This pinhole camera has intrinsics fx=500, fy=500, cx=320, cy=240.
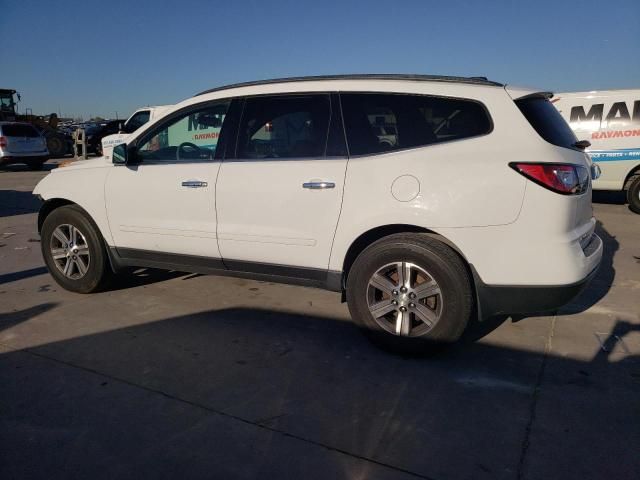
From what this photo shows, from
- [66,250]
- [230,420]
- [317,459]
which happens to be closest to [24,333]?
[66,250]

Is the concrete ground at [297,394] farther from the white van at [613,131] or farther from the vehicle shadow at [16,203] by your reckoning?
the vehicle shadow at [16,203]

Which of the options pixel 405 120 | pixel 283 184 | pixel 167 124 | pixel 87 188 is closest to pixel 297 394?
pixel 283 184

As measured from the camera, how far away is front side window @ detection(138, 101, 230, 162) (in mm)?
4014

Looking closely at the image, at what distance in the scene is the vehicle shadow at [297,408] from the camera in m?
2.31

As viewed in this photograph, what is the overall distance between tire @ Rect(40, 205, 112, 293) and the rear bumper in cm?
331

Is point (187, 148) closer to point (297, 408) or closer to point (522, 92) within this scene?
point (297, 408)

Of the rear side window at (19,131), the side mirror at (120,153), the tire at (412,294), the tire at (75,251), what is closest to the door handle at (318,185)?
the tire at (412,294)

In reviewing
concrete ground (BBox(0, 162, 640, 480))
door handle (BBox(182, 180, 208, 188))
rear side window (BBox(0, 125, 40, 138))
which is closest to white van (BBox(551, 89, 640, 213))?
concrete ground (BBox(0, 162, 640, 480))

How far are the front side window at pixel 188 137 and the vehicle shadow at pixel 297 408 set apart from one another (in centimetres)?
148

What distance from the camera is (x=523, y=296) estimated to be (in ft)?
9.98

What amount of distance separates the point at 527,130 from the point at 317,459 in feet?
7.29

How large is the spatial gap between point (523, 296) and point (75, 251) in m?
3.87

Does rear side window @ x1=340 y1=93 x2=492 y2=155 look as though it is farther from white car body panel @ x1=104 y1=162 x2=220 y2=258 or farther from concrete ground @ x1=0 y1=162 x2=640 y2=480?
concrete ground @ x1=0 y1=162 x2=640 y2=480

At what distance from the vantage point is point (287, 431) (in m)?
2.55
